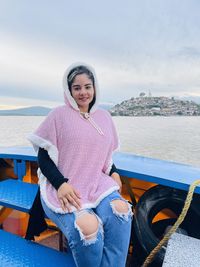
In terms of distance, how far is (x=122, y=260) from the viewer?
136 cm

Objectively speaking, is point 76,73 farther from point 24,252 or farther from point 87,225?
point 24,252

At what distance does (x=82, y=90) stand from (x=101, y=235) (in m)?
0.81

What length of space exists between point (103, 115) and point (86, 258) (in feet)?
2.88

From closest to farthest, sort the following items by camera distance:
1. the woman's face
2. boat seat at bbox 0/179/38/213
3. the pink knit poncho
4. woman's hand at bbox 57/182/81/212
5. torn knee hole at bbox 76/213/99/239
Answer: torn knee hole at bbox 76/213/99/239
woman's hand at bbox 57/182/81/212
the pink knit poncho
the woman's face
boat seat at bbox 0/179/38/213

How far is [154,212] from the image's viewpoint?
1964mm

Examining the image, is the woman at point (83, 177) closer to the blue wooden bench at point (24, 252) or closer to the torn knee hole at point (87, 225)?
the torn knee hole at point (87, 225)

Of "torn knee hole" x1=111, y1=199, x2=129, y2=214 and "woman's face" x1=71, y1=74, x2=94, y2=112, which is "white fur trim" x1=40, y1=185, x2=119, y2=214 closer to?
"torn knee hole" x1=111, y1=199, x2=129, y2=214

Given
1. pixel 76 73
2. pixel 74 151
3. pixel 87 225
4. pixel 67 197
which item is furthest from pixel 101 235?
pixel 76 73

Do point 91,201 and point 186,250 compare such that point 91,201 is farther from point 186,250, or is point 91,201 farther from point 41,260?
point 186,250

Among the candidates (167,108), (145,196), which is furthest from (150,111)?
(145,196)

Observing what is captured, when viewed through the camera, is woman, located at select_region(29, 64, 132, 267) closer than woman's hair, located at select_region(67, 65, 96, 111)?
Yes

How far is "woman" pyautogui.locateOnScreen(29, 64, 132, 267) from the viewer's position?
1274mm

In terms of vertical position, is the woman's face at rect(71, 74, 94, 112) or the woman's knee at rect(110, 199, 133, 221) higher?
the woman's face at rect(71, 74, 94, 112)

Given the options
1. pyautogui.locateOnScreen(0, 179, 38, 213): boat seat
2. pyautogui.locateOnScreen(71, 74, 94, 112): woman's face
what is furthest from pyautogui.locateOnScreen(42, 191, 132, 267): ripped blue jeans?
pyautogui.locateOnScreen(71, 74, 94, 112): woman's face
